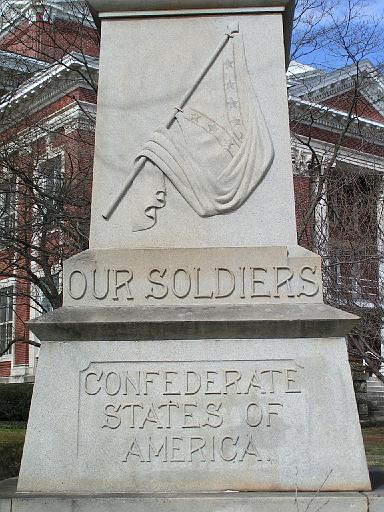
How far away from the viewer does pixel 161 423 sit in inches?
191

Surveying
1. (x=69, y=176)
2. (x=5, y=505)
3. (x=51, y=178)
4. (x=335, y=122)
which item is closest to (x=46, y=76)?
(x=51, y=178)

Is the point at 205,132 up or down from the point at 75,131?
down

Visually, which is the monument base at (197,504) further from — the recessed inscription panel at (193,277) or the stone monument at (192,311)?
the recessed inscription panel at (193,277)

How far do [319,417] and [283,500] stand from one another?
0.57 m

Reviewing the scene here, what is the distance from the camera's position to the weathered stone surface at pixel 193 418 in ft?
15.5

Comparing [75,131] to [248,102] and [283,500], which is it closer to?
[248,102]

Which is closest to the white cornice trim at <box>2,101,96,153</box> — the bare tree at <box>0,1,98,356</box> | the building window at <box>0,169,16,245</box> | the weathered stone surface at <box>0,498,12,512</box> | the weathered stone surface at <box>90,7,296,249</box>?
the bare tree at <box>0,1,98,356</box>

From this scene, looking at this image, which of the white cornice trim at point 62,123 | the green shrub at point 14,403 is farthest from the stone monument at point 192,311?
the green shrub at point 14,403

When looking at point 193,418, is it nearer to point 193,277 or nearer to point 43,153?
point 193,277

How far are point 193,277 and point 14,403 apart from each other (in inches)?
727

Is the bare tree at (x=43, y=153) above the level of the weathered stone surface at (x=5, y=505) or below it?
above

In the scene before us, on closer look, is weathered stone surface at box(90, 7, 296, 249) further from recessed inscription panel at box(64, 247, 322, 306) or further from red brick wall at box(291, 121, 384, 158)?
red brick wall at box(291, 121, 384, 158)

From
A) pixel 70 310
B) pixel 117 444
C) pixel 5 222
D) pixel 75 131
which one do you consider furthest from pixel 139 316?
pixel 75 131

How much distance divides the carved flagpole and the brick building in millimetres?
8432
